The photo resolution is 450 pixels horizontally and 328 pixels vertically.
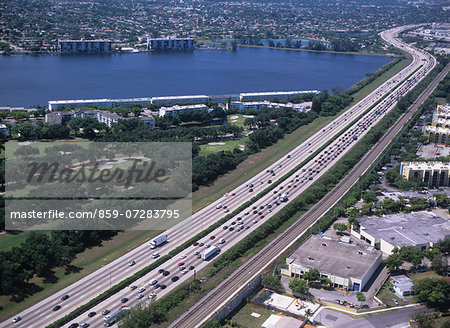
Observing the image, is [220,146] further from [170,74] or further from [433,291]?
[170,74]

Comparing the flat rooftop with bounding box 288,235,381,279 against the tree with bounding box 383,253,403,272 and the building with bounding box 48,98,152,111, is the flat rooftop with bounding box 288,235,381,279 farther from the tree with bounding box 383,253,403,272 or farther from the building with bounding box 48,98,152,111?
the building with bounding box 48,98,152,111

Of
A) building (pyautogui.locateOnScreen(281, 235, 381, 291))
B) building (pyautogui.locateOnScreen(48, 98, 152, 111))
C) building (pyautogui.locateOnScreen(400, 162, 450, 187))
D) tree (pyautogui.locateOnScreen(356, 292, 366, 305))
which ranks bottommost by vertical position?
tree (pyautogui.locateOnScreen(356, 292, 366, 305))

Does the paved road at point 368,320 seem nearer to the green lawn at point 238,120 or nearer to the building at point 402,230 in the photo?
the building at point 402,230

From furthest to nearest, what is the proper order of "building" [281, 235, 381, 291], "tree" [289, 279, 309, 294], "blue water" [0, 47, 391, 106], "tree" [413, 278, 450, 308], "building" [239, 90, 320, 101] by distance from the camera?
"blue water" [0, 47, 391, 106], "building" [239, 90, 320, 101], "building" [281, 235, 381, 291], "tree" [289, 279, 309, 294], "tree" [413, 278, 450, 308]

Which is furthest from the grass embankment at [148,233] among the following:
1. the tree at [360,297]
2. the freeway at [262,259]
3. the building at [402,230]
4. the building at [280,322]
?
the tree at [360,297]

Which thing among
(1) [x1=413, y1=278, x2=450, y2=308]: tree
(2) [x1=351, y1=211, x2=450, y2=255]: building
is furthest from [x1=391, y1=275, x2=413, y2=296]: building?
(2) [x1=351, y1=211, x2=450, y2=255]: building

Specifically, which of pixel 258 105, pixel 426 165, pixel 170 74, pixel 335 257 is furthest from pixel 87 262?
pixel 170 74
